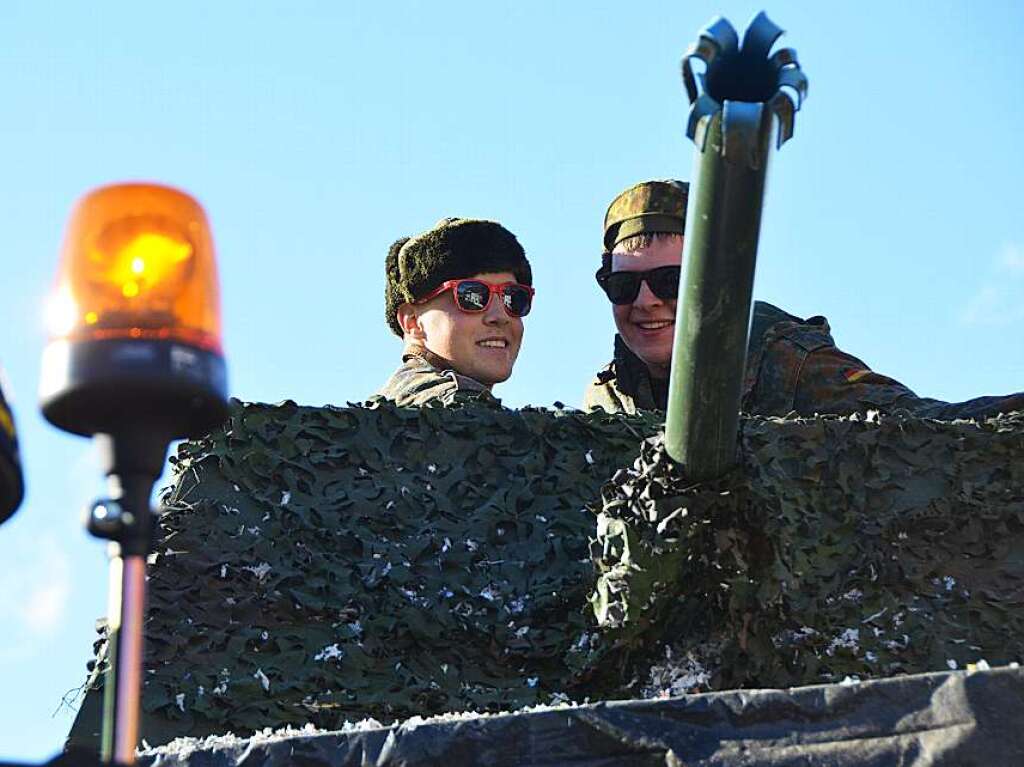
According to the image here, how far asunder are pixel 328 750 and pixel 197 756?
0.24 metres

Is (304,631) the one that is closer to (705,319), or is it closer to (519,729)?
(519,729)

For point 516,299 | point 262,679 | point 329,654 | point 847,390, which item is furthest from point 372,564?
point 847,390

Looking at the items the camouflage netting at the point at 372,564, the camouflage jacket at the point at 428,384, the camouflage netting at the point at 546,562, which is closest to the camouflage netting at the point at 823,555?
the camouflage netting at the point at 546,562

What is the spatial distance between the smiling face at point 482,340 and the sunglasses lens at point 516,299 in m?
0.02

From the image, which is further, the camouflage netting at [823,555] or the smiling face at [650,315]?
the smiling face at [650,315]

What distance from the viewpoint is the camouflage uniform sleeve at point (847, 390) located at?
16.2ft

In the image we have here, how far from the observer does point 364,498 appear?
4.19 meters

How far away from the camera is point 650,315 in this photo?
548cm

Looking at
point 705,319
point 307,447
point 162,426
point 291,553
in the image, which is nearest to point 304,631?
point 291,553

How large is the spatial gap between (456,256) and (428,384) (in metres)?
0.69

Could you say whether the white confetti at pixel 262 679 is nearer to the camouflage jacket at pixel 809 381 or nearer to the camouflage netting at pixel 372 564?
the camouflage netting at pixel 372 564

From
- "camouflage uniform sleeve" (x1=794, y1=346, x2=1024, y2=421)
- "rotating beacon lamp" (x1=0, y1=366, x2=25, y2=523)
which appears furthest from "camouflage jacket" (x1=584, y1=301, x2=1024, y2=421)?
"rotating beacon lamp" (x1=0, y1=366, x2=25, y2=523)

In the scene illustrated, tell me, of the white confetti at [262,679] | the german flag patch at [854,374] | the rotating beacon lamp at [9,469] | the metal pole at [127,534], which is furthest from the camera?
the german flag patch at [854,374]

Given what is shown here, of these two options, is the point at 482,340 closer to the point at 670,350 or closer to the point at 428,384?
the point at 428,384
